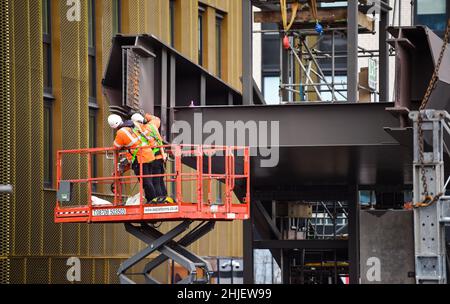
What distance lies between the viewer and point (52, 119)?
111ft

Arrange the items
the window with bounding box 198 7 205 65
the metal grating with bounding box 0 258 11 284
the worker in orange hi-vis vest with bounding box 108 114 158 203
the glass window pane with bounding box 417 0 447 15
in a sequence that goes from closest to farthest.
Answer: the worker in orange hi-vis vest with bounding box 108 114 158 203
the metal grating with bounding box 0 258 11 284
the window with bounding box 198 7 205 65
the glass window pane with bounding box 417 0 447 15

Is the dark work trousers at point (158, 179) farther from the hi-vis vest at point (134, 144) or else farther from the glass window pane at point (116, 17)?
the glass window pane at point (116, 17)

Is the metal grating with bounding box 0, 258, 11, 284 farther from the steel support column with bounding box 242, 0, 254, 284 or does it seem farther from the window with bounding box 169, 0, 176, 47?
the window with bounding box 169, 0, 176, 47

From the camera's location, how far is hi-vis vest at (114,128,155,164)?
2355 cm

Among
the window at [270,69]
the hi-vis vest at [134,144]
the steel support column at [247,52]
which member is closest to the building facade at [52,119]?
the steel support column at [247,52]

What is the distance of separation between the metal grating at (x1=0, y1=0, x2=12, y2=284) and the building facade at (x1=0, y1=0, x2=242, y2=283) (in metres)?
0.02

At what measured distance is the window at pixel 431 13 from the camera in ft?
197

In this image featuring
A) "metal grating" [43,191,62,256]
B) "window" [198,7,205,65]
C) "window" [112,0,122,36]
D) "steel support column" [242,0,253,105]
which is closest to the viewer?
"steel support column" [242,0,253,105]

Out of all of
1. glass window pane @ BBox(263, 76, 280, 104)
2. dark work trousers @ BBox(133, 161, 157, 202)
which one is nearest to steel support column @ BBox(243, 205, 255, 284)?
dark work trousers @ BBox(133, 161, 157, 202)

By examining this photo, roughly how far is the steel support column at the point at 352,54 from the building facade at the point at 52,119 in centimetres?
812

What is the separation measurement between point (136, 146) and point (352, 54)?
547 centimetres

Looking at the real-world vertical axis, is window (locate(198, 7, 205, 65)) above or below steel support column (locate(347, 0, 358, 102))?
above
